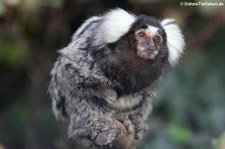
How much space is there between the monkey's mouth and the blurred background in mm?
2063

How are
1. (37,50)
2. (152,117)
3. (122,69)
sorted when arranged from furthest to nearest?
(37,50)
(152,117)
(122,69)

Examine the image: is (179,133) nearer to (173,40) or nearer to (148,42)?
(173,40)

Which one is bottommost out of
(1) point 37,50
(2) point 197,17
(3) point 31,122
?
(3) point 31,122

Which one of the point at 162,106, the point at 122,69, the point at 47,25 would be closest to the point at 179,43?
the point at 122,69

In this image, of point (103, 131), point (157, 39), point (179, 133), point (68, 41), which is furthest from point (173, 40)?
point (68, 41)

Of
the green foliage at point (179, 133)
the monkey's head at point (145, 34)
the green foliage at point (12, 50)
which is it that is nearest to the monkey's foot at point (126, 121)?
the monkey's head at point (145, 34)

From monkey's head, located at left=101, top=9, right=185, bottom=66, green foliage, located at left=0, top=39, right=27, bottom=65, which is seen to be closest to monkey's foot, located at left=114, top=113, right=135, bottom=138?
monkey's head, located at left=101, top=9, right=185, bottom=66

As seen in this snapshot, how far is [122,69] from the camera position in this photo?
4.96 metres

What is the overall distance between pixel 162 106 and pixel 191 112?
32cm

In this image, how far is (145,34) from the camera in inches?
190

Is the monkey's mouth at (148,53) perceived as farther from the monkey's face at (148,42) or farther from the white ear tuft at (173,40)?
the white ear tuft at (173,40)

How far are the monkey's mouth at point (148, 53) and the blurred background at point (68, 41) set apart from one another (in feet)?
6.77

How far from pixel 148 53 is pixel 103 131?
636mm

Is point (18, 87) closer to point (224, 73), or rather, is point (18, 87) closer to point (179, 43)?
point (224, 73)
